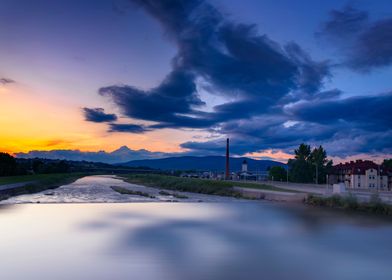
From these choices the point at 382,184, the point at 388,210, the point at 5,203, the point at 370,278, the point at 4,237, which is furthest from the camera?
the point at 382,184

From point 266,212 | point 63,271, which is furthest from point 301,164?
point 63,271

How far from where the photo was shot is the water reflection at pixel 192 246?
44.0 feet

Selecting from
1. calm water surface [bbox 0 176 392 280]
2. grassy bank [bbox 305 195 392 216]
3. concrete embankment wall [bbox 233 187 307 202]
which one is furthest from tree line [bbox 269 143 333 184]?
calm water surface [bbox 0 176 392 280]

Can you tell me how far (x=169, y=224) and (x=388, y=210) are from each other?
14.0 metres

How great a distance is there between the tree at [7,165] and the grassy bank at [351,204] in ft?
223

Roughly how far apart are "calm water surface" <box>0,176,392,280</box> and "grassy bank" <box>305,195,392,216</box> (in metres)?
1.92

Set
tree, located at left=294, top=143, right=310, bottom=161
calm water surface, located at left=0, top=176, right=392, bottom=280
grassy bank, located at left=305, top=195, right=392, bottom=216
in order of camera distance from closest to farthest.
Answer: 1. calm water surface, located at left=0, top=176, right=392, bottom=280
2. grassy bank, located at left=305, top=195, right=392, bottom=216
3. tree, located at left=294, top=143, right=310, bottom=161

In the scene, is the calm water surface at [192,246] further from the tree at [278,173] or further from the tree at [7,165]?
the tree at [278,173]

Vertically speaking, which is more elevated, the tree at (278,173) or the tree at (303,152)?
the tree at (303,152)

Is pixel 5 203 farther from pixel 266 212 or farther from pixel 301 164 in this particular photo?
pixel 301 164

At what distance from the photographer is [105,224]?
2456 centimetres

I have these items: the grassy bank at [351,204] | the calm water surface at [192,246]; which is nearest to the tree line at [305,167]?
the grassy bank at [351,204]

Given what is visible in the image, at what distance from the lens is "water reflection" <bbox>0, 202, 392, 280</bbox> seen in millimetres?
13414

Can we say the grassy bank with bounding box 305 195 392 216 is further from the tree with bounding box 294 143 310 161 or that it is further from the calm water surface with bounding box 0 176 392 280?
the tree with bounding box 294 143 310 161
